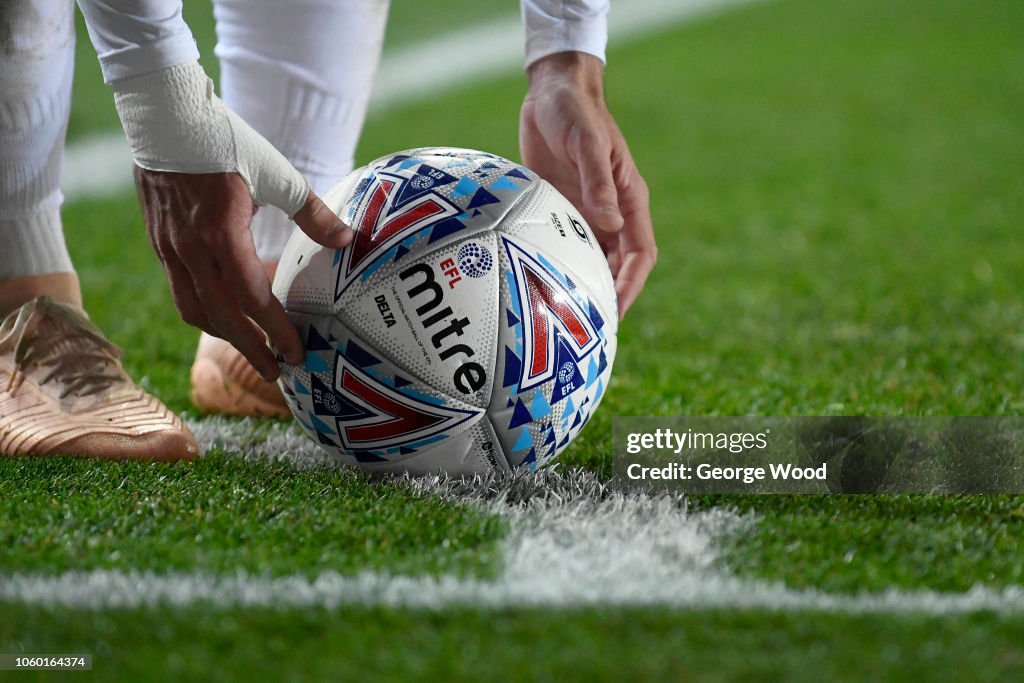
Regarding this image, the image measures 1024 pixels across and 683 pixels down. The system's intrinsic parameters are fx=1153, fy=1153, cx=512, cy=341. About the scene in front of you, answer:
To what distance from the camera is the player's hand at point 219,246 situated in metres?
1.78

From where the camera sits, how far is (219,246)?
178cm

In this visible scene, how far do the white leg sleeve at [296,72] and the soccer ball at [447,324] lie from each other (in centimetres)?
64

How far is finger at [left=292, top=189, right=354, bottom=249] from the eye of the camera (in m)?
1.90

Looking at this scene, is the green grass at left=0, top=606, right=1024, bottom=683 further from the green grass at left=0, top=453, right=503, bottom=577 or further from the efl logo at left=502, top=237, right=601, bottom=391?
the efl logo at left=502, top=237, right=601, bottom=391

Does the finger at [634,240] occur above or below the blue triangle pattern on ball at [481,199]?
below

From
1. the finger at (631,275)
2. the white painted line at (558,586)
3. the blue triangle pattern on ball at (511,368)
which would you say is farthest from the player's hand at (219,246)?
the finger at (631,275)

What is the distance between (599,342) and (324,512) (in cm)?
55

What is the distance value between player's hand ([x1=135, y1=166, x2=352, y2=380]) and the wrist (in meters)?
0.63

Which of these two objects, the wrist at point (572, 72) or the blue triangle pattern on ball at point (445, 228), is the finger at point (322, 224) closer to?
the blue triangle pattern on ball at point (445, 228)

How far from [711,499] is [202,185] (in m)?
0.99

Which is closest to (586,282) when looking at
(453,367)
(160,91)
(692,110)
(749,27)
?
→ (453,367)

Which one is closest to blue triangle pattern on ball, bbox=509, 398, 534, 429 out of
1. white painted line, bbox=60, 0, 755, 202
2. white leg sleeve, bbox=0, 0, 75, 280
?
white leg sleeve, bbox=0, 0, 75, 280

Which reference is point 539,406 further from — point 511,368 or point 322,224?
point 322,224

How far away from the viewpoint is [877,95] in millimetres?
8422
